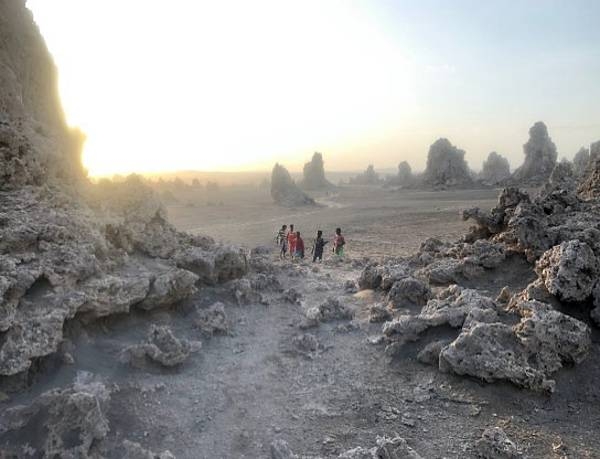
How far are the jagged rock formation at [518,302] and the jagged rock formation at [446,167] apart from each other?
38325 millimetres

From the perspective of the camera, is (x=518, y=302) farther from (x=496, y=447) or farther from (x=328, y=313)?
(x=328, y=313)

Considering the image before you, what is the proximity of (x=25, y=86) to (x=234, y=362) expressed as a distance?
5.28 meters

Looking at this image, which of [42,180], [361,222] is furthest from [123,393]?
[361,222]

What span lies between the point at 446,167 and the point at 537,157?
840 cm

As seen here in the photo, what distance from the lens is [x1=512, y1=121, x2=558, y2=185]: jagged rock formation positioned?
42.5m

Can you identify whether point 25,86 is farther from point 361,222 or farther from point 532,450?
point 361,222

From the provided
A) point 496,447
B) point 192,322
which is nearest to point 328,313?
point 192,322

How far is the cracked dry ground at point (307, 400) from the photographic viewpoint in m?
4.77

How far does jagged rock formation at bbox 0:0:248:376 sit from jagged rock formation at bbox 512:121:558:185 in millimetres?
40636

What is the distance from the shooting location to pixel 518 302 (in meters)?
6.84

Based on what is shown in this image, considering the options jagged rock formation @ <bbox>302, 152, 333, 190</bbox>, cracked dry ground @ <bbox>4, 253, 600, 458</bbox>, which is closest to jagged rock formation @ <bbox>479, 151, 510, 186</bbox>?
jagged rock formation @ <bbox>302, 152, 333, 190</bbox>

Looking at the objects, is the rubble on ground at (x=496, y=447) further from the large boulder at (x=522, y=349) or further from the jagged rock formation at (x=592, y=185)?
the jagged rock formation at (x=592, y=185)

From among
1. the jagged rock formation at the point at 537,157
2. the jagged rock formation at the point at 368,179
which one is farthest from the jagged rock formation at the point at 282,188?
the jagged rock formation at the point at 368,179

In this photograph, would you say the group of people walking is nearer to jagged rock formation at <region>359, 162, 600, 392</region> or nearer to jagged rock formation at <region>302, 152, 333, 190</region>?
jagged rock formation at <region>359, 162, 600, 392</region>
